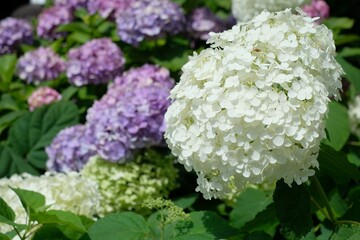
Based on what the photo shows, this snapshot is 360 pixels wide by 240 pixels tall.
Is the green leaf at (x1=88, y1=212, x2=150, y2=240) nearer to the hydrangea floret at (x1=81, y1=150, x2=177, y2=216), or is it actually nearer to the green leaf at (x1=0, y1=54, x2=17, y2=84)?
the hydrangea floret at (x1=81, y1=150, x2=177, y2=216)

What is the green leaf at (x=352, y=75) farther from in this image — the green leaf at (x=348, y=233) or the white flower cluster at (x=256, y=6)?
the green leaf at (x=348, y=233)

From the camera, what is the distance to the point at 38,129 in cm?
280

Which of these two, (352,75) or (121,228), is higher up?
(121,228)

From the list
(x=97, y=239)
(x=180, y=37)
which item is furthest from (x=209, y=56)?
(x=180, y=37)

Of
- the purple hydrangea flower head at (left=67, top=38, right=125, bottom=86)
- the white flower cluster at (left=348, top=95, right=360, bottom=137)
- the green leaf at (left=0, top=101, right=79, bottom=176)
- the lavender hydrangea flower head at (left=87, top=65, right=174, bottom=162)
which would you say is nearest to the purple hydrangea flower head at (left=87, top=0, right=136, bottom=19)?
the purple hydrangea flower head at (left=67, top=38, right=125, bottom=86)

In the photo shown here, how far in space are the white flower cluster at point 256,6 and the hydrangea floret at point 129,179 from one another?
825mm

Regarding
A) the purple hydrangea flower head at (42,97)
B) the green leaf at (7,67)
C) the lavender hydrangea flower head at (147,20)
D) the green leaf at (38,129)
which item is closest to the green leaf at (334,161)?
the green leaf at (38,129)

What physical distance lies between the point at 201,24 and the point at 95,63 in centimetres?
64

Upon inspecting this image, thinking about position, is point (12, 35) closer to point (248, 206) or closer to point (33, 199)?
point (248, 206)

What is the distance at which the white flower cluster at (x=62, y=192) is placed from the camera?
1.99m

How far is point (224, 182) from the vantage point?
1451mm

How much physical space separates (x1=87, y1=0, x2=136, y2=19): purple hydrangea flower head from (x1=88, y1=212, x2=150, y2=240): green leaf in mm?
1876

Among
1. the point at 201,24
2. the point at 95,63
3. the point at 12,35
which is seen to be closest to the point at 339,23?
the point at 201,24

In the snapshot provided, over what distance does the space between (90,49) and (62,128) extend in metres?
0.37
